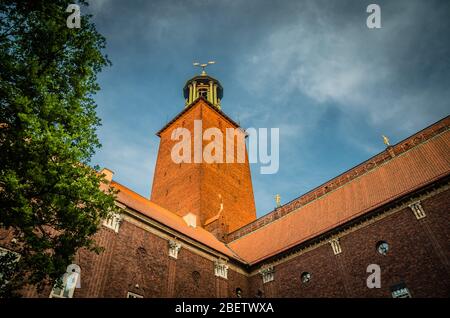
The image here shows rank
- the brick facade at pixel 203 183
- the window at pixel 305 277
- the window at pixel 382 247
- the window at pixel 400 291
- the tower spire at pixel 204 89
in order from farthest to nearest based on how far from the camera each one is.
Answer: the tower spire at pixel 204 89
the brick facade at pixel 203 183
the window at pixel 305 277
the window at pixel 382 247
the window at pixel 400 291

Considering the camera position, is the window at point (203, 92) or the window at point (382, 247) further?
the window at point (203, 92)

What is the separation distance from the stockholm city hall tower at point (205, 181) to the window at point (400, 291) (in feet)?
50.3

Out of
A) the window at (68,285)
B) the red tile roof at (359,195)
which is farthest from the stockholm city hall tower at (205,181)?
the window at (68,285)

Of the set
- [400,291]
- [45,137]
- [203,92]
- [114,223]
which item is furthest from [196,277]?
[203,92]

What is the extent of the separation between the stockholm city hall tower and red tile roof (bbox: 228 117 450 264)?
5.19 m

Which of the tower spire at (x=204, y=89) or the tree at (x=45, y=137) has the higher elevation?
the tower spire at (x=204, y=89)

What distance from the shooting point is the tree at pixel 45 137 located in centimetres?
819

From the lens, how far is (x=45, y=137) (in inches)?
325

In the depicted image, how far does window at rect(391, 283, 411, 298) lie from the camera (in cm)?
1571

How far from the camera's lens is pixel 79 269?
1481 centimetres

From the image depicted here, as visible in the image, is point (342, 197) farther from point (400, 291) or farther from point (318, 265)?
point (400, 291)

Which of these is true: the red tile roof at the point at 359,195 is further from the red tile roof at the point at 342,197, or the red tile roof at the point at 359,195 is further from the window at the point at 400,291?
the window at the point at 400,291

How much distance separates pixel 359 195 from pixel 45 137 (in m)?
19.4
